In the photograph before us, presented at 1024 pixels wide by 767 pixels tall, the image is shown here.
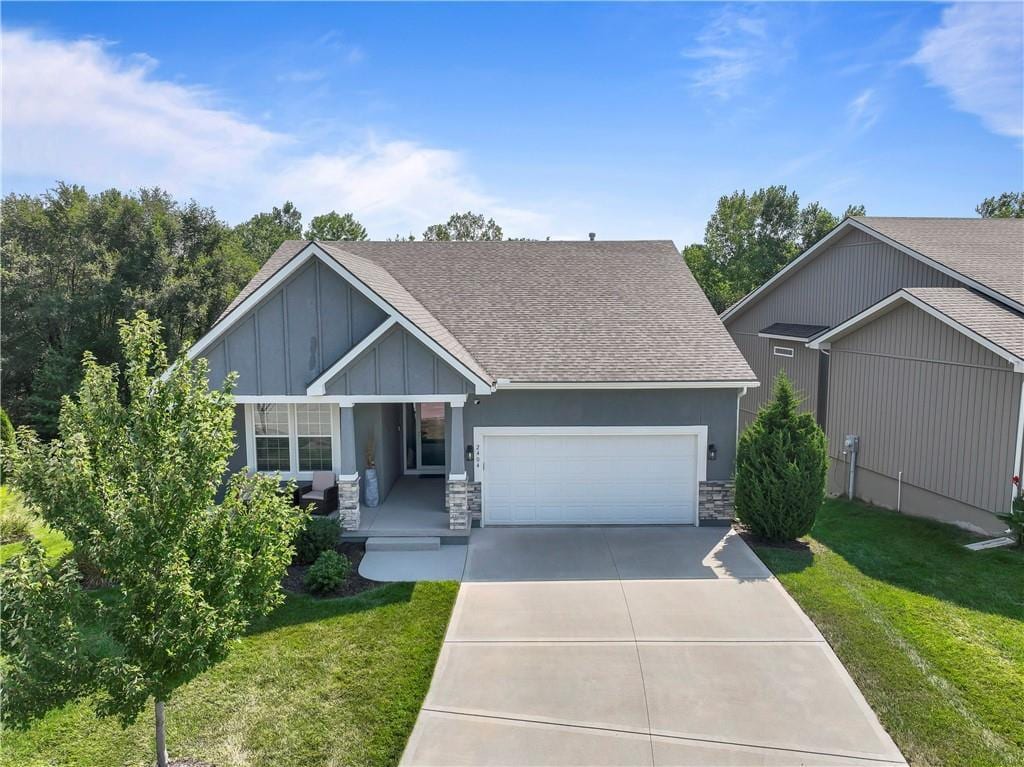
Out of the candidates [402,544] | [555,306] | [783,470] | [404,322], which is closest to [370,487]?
[402,544]

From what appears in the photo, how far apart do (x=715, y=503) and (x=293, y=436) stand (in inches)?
335

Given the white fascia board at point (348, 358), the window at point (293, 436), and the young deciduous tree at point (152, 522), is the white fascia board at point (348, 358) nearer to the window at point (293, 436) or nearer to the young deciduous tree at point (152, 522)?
the window at point (293, 436)

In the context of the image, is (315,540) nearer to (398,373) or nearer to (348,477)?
(348,477)

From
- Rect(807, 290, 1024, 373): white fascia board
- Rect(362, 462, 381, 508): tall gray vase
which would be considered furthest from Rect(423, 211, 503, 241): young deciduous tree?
Rect(362, 462, 381, 508): tall gray vase

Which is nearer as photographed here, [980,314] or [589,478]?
[980,314]

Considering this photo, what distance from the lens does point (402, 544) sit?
11.4 metres

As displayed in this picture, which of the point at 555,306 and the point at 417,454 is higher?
the point at 555,306

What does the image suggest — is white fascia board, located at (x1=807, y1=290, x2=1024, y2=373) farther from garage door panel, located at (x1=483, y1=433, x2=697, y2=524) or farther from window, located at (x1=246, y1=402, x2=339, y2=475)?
window, located at (x1=246, y1=402, x2=339, y2=475)

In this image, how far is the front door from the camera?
1548 cm

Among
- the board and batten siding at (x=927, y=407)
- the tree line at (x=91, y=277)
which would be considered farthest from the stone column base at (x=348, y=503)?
the tree line at (x=91, y=277)

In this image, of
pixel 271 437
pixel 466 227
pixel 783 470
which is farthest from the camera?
pixel 466 227

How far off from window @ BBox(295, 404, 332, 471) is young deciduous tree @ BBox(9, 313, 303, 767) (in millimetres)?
6895

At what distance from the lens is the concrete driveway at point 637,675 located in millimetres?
6102

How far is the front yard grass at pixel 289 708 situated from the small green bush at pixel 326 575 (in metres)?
0.87
